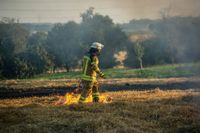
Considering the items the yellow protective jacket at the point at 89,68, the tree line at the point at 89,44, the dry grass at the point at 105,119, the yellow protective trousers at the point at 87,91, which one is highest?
the tree line at the point at 89,44

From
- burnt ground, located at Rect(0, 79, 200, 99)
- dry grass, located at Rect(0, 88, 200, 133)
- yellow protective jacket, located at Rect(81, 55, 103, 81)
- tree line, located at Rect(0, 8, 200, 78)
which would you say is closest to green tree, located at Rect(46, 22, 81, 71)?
tree line, located at Rect(0, 8, 200, 78)

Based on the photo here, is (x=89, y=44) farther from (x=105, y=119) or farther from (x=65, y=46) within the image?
(x=105, y=119)

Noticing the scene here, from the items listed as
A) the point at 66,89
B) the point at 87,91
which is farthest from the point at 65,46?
the point at 87,91

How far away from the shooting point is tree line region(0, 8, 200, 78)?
55.1 metres

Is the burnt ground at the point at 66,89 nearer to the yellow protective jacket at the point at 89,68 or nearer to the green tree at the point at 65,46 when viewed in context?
the yellow protective jacket at the point at 89,68

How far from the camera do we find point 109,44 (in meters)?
64.7

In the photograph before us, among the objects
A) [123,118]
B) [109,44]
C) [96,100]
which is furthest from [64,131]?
[109,44]

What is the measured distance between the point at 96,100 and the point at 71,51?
46920 millimetres

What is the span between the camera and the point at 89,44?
6309 cm

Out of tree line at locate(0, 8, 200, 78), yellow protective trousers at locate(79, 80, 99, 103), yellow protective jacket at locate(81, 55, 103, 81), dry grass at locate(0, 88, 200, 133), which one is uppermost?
tree line at locate(0, 8, 200, 78)

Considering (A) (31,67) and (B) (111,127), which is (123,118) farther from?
(A) (31,67)

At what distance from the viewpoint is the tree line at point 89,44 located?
5512cm

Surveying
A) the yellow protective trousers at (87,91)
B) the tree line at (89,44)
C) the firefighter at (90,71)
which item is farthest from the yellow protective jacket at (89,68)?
the tree line at (89,44)

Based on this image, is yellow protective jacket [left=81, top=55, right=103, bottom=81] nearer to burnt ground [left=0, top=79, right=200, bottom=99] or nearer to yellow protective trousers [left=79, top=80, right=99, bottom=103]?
yellow protective trousers [left=79, top=80, right=99, bottom=103]
